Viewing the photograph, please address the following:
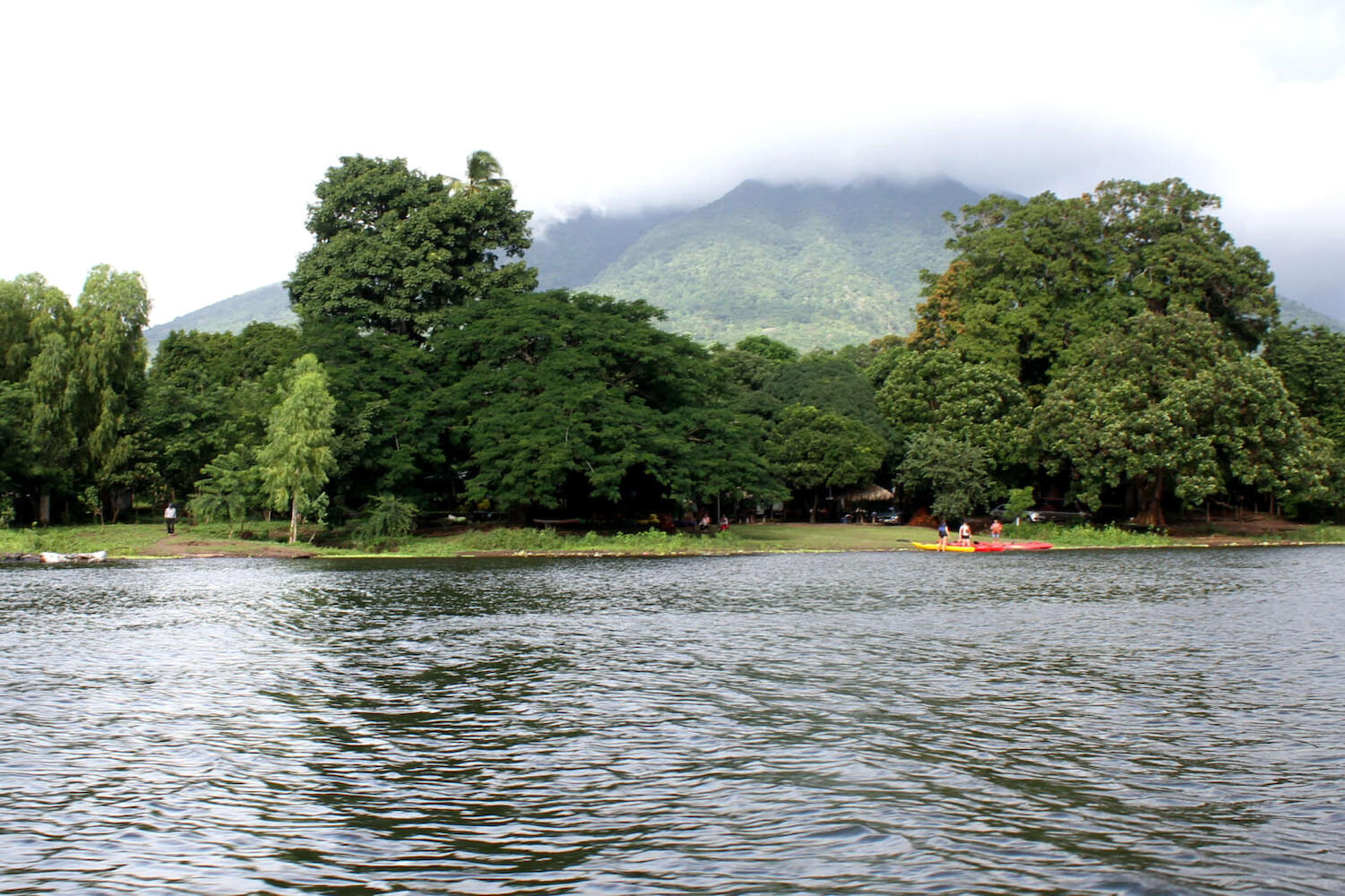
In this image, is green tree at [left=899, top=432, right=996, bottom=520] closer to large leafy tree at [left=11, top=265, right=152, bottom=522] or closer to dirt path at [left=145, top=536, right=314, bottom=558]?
dirt path at [left=145, top=536, right=314, bottom=558]

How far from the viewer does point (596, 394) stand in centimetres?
5228

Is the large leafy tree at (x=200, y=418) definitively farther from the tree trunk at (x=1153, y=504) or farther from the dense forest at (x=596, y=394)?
the tree trunk at (x=1153, y=504)

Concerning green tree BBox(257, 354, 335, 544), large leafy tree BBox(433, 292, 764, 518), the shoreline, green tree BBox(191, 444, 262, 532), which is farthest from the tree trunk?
green tree BBox(191, 444, 262, 532)

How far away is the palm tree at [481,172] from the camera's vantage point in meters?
63.0

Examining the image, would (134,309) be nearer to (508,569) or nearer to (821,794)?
(508,569)

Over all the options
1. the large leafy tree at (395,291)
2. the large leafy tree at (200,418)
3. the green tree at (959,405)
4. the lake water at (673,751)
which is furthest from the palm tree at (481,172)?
the lake water at (673,751)

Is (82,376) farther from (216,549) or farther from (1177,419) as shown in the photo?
(1177,419)

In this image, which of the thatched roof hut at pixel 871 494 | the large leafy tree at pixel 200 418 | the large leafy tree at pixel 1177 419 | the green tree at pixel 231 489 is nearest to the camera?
the green tree at pixel 231 489

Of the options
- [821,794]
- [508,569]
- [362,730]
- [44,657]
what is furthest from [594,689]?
[508,569]

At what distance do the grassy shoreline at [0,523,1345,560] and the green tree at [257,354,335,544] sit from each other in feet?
8.65

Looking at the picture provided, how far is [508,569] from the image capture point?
1550 inches

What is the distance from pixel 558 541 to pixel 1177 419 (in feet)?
111

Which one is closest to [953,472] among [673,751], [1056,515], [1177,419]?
[1056,515]

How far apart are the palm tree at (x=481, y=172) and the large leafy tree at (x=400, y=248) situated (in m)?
0.52
